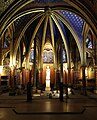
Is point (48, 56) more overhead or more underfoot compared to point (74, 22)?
more underfoot

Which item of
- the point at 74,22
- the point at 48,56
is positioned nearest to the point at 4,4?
the point at 74,22

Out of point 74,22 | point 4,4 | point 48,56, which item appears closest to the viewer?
point 4,4

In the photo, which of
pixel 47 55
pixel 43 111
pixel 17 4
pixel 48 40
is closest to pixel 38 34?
pixel 48 40

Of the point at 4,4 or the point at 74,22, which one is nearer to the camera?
the point at 4,4

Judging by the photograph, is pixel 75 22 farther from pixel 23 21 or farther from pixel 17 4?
pixel 17 4

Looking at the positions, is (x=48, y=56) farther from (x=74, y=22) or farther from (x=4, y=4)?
(x=4, y=4)

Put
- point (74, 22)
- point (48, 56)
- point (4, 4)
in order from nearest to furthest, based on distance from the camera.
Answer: point (4, 4)
point (74, 22)
point (48, 56)

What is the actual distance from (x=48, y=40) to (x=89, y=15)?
16.3 m

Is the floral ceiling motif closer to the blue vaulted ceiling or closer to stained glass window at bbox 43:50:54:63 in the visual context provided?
the blue vaulted ceiling

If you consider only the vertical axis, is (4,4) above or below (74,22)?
below

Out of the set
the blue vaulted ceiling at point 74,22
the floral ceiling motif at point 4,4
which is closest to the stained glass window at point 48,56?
the blue vaulted ceiling at point 74,22

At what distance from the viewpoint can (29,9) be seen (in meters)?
21.1

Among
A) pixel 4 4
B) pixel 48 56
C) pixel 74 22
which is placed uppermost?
pixel 74 22

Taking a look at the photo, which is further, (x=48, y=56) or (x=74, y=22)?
(x=48, y=56)
